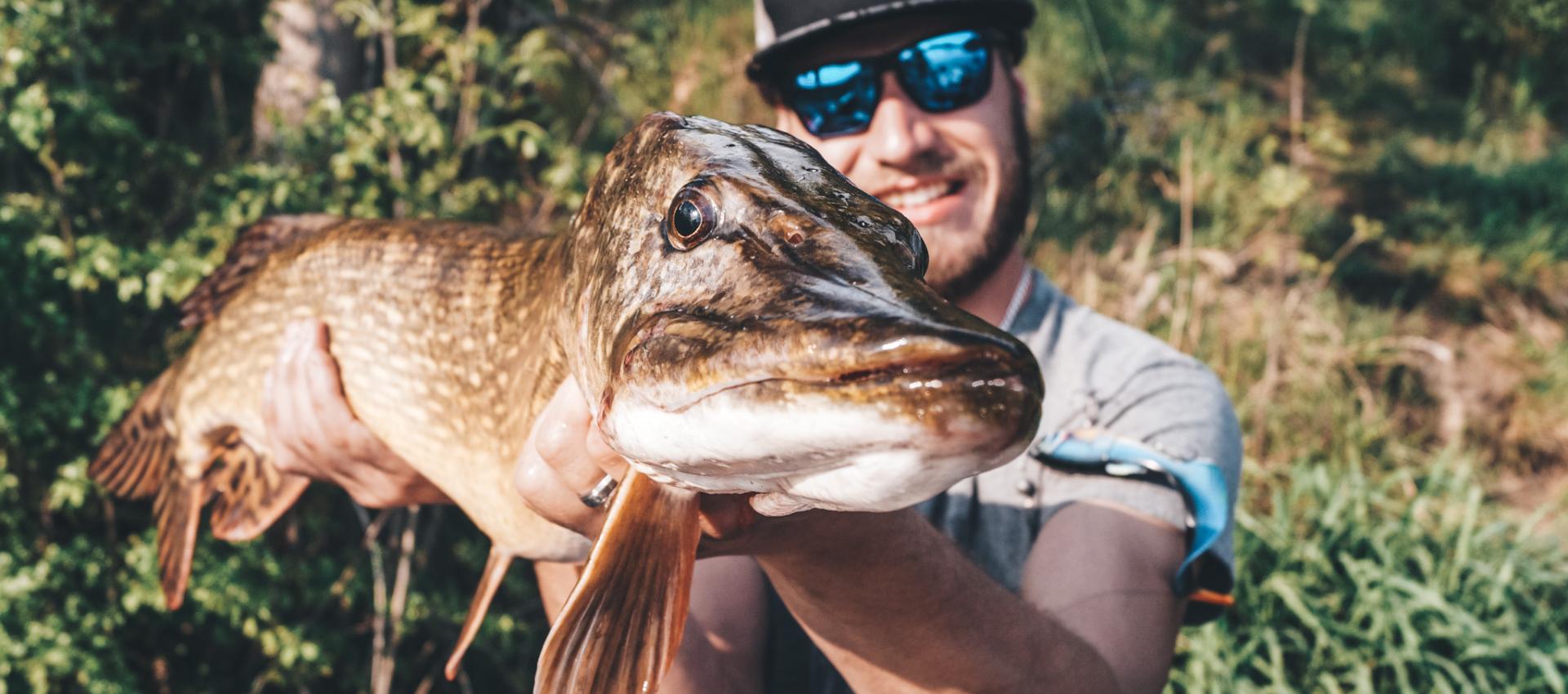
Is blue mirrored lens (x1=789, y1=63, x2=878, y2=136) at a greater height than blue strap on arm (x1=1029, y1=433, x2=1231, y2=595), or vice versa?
blue mirrored lens (x1=789, y1=63, x2=878, y2=136)

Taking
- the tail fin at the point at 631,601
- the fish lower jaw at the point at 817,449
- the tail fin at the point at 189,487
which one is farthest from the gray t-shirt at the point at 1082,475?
the tail fin at the point at 189,487

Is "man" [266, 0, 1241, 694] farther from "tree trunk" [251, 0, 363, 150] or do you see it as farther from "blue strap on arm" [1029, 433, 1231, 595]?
"tree trunk" [251, 0, 363, 150]

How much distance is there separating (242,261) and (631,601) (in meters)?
1.54

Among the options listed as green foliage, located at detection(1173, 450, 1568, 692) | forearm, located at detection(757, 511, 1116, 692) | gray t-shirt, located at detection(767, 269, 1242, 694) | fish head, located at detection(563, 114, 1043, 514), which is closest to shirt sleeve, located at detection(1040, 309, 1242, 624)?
gray t-shirt, located at detection(767, 269, 1242, 694)

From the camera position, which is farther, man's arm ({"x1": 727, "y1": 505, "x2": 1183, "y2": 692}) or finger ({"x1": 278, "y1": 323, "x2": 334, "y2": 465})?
finger ({"x1": 278, "y1": 323, "x2": 334, "y2": 465})

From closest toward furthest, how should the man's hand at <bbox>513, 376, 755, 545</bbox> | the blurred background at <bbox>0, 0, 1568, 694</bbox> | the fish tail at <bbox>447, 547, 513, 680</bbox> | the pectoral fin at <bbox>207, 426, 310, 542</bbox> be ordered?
the man's hand at <bbox>513, 376, 755, 545</bbox> → the fish tail at <bbox>447, 547, 513, 680</bbox> → the pectoral fin at <bbox>207, 426, 310, 542</bbox> → the blurred background at <bbox>0, 0, 1568, 694</bbox>

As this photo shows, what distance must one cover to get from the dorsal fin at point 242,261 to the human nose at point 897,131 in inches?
43.5

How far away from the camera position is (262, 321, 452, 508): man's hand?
1.59 meters

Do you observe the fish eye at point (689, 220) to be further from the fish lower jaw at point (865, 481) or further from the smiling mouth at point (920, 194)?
the smiling mouth at point (920, 194)

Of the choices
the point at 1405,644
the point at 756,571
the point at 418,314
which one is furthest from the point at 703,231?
the point at 1405,644

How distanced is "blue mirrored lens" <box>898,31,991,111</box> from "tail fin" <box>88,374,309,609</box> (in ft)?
4.82

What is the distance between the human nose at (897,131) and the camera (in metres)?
1.79

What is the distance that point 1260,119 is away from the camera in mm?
5387

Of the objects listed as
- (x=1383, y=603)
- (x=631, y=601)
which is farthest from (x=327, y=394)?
(x=1383, y=603)
